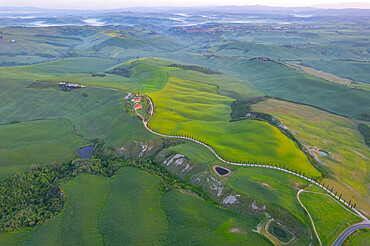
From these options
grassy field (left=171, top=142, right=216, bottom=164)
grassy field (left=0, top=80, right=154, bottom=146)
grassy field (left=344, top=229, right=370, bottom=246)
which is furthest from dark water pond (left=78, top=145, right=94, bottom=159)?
grassy field (left=344, top=229, right=370, bottom=246)

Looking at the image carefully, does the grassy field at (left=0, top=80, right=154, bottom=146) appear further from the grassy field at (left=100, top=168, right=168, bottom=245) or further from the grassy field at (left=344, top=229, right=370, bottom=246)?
the grassy field at (left=344, top=229, right=370, bottom=246)

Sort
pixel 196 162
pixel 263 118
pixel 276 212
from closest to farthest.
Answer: pixel 276 212 → pixel 196 162 → pixel 263 118

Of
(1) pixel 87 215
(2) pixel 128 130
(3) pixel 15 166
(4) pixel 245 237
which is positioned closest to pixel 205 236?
(4) pixel 245 237

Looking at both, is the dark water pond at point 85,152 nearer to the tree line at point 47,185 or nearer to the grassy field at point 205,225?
the tree line at point 47,185

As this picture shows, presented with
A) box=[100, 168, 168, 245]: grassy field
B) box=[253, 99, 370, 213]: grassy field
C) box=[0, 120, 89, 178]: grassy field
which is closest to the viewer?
box=[100, 168, 168, 245]: grassy field

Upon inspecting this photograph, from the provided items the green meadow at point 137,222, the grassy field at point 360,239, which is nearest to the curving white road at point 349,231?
the grassy field at point 360,239

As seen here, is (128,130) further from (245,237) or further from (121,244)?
(245,237)
